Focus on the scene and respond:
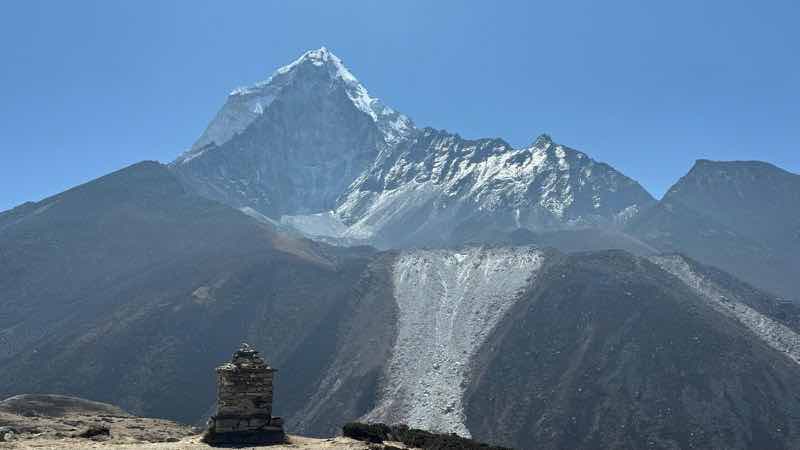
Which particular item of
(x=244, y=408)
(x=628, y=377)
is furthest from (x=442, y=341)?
(x=244, y=408)

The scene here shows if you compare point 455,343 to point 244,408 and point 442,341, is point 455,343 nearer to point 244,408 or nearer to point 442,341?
point 442,341

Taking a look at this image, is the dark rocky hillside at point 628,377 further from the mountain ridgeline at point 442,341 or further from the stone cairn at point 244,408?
the stone cairn at point 244,408

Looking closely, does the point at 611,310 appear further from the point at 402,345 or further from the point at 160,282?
the point at 160,282

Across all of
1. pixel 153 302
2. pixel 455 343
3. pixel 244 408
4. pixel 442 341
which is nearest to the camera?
pixel 244 408

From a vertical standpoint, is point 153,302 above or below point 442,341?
above

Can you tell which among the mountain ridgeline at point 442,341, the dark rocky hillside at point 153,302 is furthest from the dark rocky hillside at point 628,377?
the dark rocky hillside at point 153,302

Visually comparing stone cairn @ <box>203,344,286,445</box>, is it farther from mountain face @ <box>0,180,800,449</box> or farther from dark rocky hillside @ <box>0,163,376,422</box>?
dark rocky hillside @ <box>0,163,376,422</box>

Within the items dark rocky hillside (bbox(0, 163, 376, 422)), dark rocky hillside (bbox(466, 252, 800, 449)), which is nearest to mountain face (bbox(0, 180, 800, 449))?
dark rocky hillside (bbox(466, 252, 800, 449))

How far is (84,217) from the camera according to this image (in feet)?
568

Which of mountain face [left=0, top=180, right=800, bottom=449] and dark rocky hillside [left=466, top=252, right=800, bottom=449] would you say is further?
mountain face [left=0, top=180, right=800, bottom=449]

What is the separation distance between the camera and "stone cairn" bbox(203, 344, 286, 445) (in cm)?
2264

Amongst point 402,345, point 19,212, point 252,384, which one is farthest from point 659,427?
point 19,212

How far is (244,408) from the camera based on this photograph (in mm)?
22984

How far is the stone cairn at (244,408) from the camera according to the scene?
22641 millimetres
